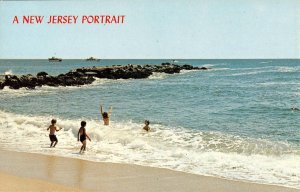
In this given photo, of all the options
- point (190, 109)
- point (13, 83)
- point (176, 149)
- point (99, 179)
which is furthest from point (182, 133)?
point (13, 83)

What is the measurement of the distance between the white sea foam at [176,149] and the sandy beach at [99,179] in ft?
2.26

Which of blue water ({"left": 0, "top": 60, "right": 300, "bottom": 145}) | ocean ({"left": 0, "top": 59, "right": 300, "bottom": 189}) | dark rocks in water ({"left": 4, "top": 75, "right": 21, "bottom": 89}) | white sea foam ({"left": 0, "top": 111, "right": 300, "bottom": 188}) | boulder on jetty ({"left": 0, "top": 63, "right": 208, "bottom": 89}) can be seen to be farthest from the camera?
boulder on jetty ({"left": 0, "top": 63, "right": 208, "bottom": 89})

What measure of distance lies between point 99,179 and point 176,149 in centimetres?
→ 496

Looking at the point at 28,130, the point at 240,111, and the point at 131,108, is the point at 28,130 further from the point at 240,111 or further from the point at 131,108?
the point at 240,111

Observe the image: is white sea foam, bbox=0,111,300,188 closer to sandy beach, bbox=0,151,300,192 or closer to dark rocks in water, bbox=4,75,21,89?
sandy beach, bbox=0,151,300,192

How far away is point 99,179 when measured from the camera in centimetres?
934

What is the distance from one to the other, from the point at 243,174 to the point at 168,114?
13.8 meters

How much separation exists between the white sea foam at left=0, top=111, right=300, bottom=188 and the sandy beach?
690 millimetres

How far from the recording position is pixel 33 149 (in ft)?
43.7

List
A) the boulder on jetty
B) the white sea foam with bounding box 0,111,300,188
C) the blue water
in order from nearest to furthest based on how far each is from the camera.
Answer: the white sea foam with bounding box 0,111,300,188, the blue water, the boulder on jetty

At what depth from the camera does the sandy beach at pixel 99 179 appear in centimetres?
858

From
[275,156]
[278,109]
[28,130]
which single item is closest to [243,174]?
[275,156]

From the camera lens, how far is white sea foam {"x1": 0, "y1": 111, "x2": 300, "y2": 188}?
35.1 feet

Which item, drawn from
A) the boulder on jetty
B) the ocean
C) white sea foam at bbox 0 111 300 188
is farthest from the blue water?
the boulder on jetty
